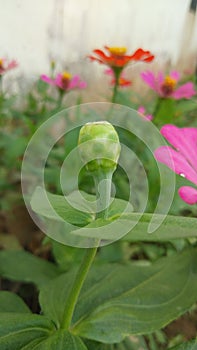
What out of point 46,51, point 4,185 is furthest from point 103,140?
point 46,51

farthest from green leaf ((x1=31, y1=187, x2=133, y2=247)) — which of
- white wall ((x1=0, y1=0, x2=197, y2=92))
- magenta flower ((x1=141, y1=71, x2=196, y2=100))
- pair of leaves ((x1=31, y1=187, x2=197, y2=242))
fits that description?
white wall ((x1=0, y1=0, x2=197, y2=92))

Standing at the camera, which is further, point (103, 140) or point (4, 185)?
point (4, 185)

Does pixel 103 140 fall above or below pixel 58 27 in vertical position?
above

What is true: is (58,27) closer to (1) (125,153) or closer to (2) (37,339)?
(1) (125,153)

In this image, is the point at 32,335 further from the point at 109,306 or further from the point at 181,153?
the point at 181,153

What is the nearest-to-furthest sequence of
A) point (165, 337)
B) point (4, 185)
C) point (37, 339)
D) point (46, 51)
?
point (37, 339)
point (165, 337)
point (4, 185)
point (46, 51)

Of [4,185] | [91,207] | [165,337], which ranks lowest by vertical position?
[165,337]
